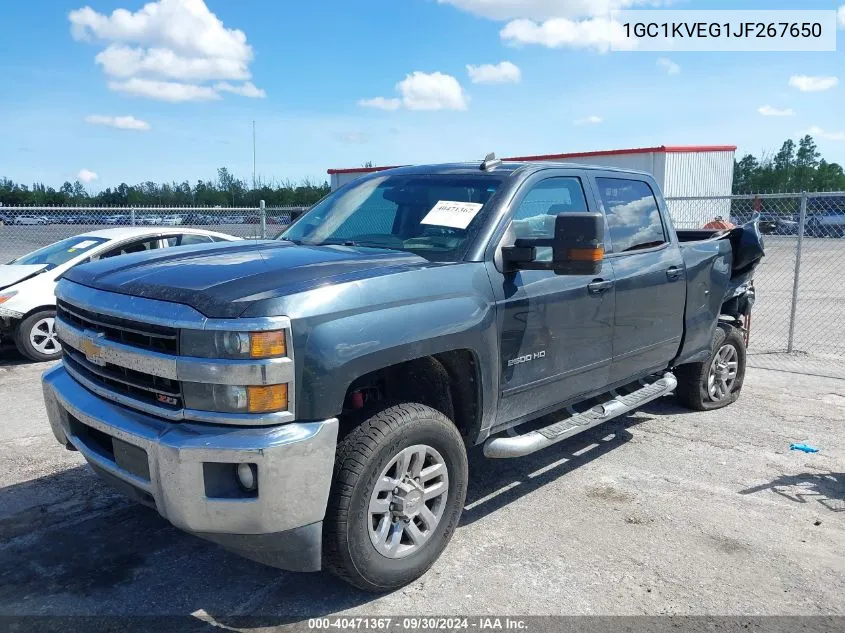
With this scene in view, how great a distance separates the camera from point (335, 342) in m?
2.83

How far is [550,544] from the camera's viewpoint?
12.4ft

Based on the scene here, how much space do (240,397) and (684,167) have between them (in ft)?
88.4

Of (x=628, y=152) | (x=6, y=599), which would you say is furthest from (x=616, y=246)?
(x=628, y=152)

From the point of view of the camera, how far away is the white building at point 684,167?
947 inches

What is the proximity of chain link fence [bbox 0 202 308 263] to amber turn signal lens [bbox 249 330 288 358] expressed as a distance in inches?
383

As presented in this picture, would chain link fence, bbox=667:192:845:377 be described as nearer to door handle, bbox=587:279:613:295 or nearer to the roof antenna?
door handle, bbox=587:279:613:295

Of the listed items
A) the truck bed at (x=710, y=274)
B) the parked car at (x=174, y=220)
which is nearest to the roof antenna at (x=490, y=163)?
the truck bed at (x=710, y=274)

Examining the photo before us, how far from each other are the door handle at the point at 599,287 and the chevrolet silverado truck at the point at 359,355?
0.04 feet

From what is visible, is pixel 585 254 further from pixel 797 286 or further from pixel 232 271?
pixel 797 286

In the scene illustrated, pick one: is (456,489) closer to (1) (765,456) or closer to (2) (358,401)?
(2) (358,401)

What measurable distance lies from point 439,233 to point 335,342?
123 centimetres

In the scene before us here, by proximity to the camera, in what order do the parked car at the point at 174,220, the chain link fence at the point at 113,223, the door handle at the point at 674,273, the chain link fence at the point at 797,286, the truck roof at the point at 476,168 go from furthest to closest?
the parked car at the point at 174,220 < the chain link fence at the point at 113,223 < the chain link fence at the point at 797,286 < the door handle at the point at 674,273 < the truck roof at the point at 476,168

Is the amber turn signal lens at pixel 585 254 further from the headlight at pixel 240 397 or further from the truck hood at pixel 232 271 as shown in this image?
the headlight at pixel 240 397

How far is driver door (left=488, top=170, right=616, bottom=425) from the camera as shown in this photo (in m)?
3.71
